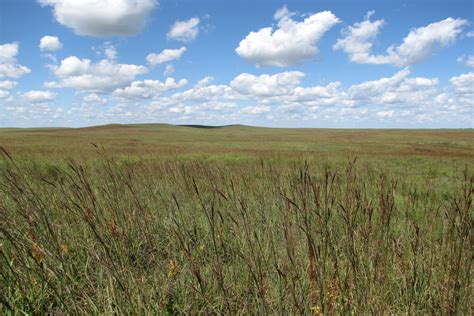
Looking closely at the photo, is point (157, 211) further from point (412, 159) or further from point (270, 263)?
point (412, 159)

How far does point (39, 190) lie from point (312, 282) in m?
4.72

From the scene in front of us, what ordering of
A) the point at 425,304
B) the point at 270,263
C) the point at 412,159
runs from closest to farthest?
the point at 425,304 < the point at 270,263 < the point at 412,159

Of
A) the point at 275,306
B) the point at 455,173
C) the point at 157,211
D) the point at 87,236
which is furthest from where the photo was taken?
the point at 455,173

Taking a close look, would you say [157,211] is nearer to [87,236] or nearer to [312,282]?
[87,236]

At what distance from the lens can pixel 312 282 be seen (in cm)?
207

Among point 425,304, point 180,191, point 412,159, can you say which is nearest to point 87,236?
point 180,191

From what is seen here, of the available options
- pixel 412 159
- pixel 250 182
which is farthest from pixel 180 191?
pixel 412 159

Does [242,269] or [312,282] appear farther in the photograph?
[242,269]

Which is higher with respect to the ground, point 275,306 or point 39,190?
point 39,190

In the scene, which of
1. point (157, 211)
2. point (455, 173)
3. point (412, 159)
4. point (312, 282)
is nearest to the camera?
point (312, 282)

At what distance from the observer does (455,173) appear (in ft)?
48.6

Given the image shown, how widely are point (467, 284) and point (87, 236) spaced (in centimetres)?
378

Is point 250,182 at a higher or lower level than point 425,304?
higher

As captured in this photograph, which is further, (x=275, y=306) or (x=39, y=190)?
(x=39, y=190)
